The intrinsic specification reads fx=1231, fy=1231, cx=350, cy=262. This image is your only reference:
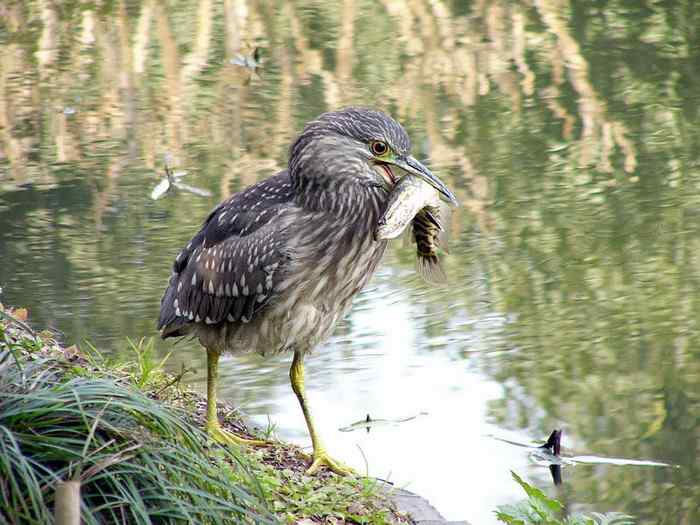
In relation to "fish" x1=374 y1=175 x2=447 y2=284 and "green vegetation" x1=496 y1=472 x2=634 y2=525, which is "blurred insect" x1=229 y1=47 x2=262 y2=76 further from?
"green vegetation" x1=496 y1=472 x2=634 y2=525

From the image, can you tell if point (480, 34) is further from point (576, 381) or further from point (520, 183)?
point (576, 381)

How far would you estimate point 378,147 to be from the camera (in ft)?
16.2

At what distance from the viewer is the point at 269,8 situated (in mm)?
15930

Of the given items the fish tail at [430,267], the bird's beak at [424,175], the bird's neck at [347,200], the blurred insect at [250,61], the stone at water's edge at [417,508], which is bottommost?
the blurred insect at [250,61]

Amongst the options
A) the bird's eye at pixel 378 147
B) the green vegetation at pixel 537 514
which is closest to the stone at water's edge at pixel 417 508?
the green vegetation at pixel 537 514

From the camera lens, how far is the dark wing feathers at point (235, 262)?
4.97 metres

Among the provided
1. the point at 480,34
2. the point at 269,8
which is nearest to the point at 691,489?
the point at 480,34

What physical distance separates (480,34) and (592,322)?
7.37m

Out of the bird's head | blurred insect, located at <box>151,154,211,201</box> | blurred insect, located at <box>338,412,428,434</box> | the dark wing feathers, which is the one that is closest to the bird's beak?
the bird's head

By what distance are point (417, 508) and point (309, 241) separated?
3.77ft

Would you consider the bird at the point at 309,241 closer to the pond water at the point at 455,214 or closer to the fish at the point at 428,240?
the fish at the point at 428,240

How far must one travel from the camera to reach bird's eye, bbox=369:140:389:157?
4.91 metres

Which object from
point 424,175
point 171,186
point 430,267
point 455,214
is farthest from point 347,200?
point 171,186

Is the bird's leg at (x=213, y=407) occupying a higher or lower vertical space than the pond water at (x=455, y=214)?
higher
